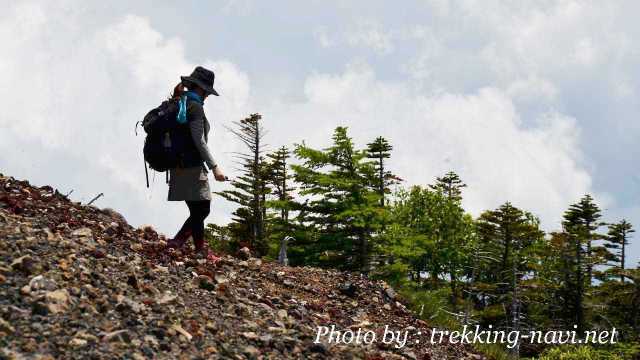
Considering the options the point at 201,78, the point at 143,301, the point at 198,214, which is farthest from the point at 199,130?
the point at 143,301

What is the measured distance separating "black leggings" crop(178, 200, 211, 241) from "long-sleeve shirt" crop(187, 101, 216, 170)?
0.64 m

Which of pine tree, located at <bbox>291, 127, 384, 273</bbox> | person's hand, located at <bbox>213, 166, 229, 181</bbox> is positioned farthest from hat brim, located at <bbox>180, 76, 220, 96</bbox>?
pine tree, located at <bbox>291, 127, 384, 273</bbox>

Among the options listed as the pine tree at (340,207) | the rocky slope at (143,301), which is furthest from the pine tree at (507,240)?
the rocky slope at (143,301)

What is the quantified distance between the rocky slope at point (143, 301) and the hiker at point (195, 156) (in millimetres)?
886

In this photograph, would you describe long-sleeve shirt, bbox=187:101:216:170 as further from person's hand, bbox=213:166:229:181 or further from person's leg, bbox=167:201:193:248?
person's leg, bbox=167:201:193:248

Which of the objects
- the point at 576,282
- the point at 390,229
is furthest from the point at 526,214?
the point at 390,229

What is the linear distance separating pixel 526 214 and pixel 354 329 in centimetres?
5961

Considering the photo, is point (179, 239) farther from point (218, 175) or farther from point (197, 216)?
point (218, 175)

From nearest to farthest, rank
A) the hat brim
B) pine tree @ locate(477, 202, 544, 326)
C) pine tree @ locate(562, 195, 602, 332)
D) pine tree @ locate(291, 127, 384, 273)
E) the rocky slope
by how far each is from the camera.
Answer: the rocky slope, the hat brim, pine tree @ locate(291, 127, 384, 273), pine tree @ locate(562, 195, 602, 332), pine tree @ locate(477, 202, 544, 326)

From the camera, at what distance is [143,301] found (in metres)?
7.19

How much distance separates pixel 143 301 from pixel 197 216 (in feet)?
8.27

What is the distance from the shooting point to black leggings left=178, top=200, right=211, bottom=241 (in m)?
9.47

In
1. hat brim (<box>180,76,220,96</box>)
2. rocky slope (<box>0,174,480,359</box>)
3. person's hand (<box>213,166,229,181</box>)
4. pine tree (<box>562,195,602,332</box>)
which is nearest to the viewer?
rocky slope (<box>0,174,480,359</box>)

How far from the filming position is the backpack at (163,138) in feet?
29.5
